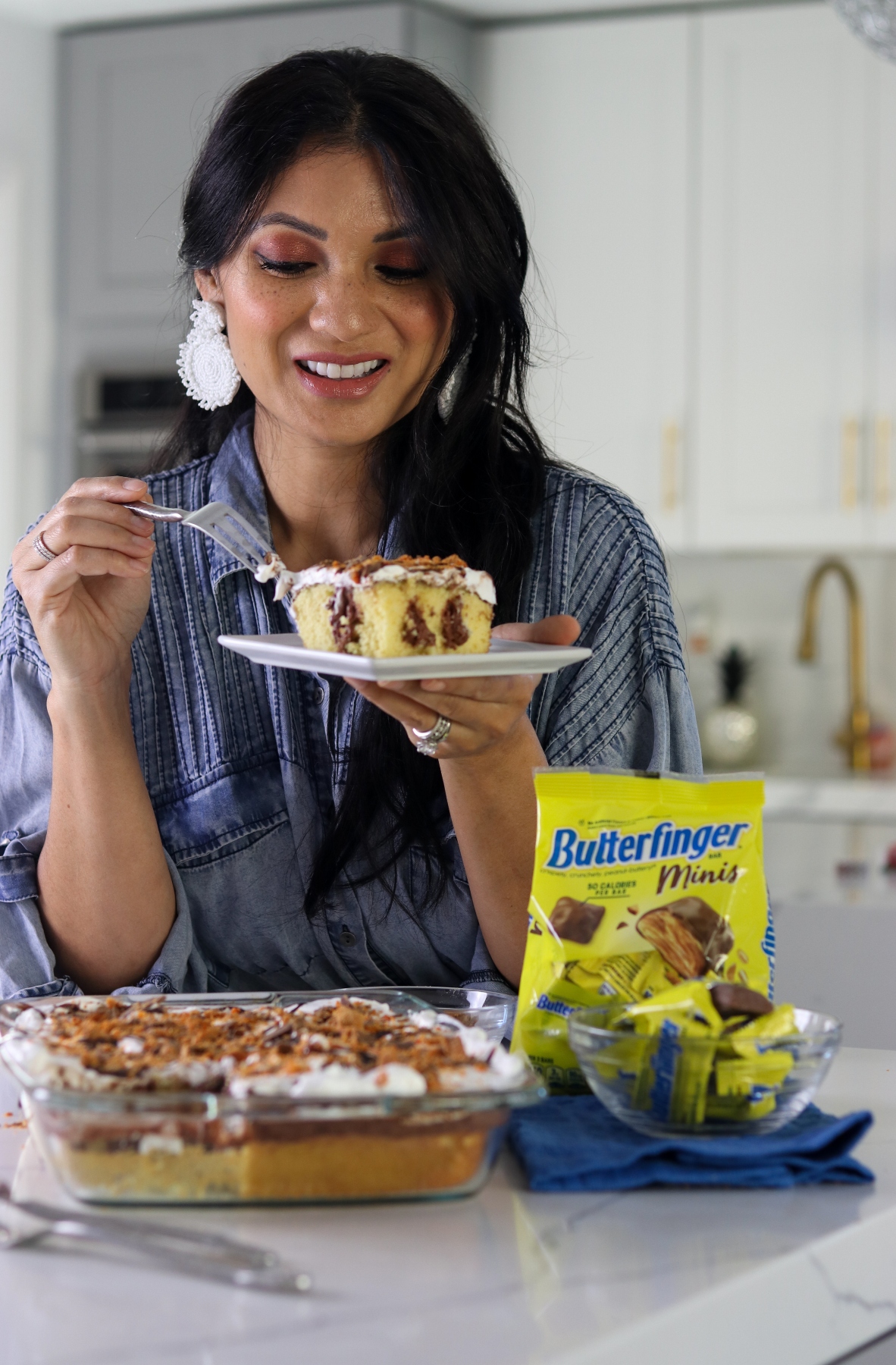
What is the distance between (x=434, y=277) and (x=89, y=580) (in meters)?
0.40

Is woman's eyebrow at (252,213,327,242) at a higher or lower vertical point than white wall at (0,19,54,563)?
lower

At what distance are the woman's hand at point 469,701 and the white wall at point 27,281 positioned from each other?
9.60ft

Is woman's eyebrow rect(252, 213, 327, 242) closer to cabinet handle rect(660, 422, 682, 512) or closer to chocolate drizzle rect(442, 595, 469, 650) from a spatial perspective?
chocolate drizzle rect(442, 595, 469, 650)

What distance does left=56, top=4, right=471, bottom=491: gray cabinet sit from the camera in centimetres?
368

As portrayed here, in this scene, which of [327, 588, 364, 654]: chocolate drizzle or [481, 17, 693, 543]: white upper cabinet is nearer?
[327, 588, 364, 654]: chocolate drizzle

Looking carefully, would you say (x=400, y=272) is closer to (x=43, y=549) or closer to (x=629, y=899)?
(x=43, y=549)

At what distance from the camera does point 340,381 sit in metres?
1.38

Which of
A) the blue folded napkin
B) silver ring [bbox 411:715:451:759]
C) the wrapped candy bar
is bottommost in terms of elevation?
the blue folded napkin

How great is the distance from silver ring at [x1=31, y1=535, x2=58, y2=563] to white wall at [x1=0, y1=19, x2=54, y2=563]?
2662 mm

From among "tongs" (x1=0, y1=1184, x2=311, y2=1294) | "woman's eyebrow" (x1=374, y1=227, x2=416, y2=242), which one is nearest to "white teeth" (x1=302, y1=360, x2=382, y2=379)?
"woman's eyebrow" (x1=374, y1=227, x2=416, y2=242)

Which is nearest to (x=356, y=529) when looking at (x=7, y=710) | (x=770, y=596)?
(x=7, y=710)

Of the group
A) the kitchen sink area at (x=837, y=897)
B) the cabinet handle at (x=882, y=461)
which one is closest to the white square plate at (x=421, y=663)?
the kitchen sink area at (x=837, y=897)

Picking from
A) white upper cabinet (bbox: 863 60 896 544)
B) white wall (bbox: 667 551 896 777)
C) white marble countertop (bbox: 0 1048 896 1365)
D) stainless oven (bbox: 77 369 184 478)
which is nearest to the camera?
white marble countertop (bbox: 0 1048 896 1365)

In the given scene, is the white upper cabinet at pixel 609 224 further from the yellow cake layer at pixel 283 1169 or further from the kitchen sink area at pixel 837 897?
the yellow cake layer at pixel 283 1169
